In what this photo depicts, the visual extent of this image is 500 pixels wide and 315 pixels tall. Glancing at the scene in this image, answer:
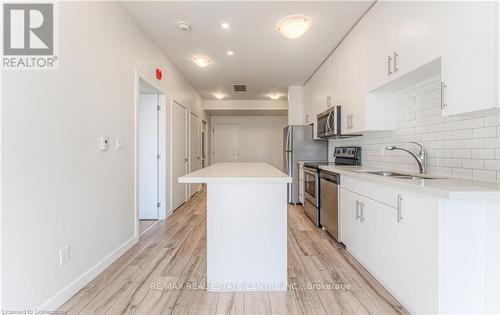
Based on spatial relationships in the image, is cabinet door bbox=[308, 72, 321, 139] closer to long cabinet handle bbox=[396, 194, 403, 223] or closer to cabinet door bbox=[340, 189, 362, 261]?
cabinet door bbox=[340, 189, 362, 261]

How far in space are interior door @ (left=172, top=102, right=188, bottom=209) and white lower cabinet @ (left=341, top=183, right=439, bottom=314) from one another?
10.0 ft

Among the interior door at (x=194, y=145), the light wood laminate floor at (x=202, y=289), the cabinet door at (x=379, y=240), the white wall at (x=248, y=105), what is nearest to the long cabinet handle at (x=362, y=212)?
the cabinet door at (x=379, y=240)

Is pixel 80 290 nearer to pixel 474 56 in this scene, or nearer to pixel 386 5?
pixel 474 56

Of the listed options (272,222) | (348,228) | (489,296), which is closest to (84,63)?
(272,222)

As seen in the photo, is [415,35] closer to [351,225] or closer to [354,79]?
[354,79]

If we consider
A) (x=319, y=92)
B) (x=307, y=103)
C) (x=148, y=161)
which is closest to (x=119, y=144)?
(x=148, y=161)

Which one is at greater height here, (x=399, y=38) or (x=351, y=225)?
(x=399, y=38)

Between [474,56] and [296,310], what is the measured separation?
183 centimetres

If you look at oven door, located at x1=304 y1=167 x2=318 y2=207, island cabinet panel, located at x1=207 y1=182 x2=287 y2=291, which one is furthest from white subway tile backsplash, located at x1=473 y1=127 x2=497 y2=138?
oven door, located at x1=304 y1=167 x2=318 y2=207

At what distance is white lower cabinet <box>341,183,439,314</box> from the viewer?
142cm

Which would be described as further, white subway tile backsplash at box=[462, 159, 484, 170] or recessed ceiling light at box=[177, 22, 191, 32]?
recessed ceiling light at box=[177, 22, 191, 32]

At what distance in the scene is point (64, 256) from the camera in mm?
1763

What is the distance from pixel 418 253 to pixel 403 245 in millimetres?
150

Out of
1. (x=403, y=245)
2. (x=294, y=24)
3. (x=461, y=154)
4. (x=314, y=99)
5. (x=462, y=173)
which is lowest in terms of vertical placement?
(x=403, y=245)
